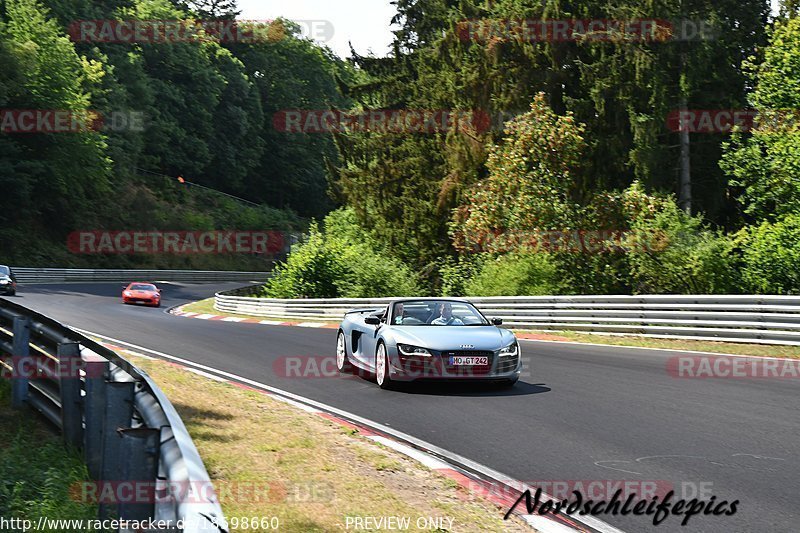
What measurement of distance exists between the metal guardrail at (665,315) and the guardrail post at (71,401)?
526 inches

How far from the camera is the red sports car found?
4159 centimetres

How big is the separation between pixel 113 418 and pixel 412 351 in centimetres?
676

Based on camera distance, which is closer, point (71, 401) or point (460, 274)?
point (71, 401)

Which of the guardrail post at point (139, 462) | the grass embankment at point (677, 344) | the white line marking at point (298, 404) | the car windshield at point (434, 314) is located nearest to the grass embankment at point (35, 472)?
the guardrail post at point (139, 462)

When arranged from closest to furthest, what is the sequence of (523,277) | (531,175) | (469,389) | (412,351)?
(412,351)
(469,389)
(523,277)
(531,175)

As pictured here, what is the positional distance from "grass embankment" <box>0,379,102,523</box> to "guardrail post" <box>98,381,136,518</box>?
1.64ft

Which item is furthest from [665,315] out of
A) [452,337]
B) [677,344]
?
[452,337]

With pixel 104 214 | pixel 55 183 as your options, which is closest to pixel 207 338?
pixel 55 183

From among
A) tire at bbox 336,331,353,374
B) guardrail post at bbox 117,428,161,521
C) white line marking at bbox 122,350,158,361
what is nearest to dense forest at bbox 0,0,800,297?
white line marking at bbox 122,350,158,361

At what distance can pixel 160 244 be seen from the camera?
75062 mm

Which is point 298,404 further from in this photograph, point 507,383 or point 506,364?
point 507,383

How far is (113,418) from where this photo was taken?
557cm

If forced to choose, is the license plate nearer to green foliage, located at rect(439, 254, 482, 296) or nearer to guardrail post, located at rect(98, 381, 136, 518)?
guardrail post, located at rect(98, 381, 136, 518)

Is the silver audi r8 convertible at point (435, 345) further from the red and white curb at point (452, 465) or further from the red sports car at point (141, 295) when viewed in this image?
the red sports car at point (141, 295)
